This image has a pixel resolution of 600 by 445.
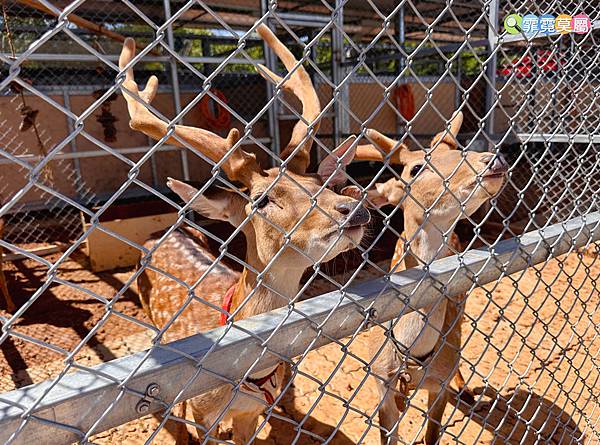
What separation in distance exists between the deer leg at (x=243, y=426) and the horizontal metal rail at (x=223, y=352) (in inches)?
53.1

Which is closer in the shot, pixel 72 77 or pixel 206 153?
pixel 206 153

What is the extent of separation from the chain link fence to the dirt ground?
25mm

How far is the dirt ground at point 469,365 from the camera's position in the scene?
2.41 metres

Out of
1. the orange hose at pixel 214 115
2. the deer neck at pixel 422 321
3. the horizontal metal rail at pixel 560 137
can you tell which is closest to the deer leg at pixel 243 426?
the deer neck at pixel 422 321

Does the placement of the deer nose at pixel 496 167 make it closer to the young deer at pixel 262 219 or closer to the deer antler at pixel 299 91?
the young deer at pixel 262 219

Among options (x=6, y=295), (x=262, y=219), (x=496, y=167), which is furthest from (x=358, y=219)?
(x=6, y=295)

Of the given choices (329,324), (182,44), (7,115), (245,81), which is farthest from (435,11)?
(329,324)

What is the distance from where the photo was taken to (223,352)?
41.4 inches

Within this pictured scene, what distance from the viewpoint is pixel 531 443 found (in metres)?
2.83

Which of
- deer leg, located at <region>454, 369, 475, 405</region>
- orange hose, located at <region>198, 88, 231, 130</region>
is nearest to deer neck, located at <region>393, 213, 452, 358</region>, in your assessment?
deer leg, located at <region>454, 369, 475, 405</region>

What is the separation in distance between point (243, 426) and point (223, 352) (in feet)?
5.32

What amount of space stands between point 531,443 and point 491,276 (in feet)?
5.69

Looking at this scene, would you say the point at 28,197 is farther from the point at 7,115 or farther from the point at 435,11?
the point at 435,11

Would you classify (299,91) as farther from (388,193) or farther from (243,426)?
(243,426)
